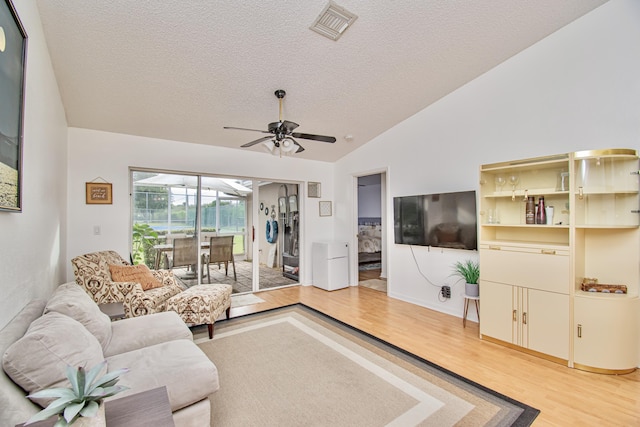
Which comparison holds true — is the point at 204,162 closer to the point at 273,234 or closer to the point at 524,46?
the point at 273,234

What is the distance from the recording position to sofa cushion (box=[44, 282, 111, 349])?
68.4 inches

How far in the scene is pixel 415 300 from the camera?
14.2 feet

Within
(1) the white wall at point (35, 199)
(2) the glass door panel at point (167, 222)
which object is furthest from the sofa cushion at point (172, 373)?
(2) the glass door panel at point (167, 222)

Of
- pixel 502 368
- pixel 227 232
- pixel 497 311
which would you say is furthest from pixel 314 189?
pixel 502 368

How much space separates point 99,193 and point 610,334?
18.5ft

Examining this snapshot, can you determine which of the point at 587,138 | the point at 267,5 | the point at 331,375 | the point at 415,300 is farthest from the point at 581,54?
the point at 331,375

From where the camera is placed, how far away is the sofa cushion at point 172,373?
1.56 m

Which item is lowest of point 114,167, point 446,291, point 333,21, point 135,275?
point 446,291

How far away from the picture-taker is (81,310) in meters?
1.83

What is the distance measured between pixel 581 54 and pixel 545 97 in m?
0.43

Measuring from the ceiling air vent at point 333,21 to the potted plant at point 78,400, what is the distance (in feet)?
8.63

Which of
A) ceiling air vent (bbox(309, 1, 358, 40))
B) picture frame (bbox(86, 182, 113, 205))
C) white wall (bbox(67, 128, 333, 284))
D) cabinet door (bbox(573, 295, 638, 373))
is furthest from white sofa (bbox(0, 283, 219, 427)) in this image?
cabinet door (bbox(573, 295, 638, 373))

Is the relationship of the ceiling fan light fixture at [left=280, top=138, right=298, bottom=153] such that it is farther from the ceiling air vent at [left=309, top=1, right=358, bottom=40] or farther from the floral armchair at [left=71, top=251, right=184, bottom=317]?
the floral armchair at [left=71, top=251, right=184, bottom=317]

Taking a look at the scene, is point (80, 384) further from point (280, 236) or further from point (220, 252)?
point (280, 236)
